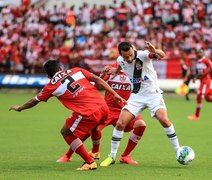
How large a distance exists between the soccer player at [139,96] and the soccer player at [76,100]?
0.75m

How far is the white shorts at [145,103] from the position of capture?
12.6 meters

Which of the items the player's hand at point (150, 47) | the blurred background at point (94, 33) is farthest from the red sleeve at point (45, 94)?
the blurred background at point (94, 33)

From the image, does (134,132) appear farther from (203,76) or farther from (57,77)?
(203,76)

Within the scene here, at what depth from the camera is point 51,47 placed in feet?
120

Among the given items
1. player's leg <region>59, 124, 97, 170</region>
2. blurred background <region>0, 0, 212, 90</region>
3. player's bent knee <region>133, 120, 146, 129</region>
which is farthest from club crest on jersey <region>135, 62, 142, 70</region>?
blurred background <region>0, 0, 212, 90</region>

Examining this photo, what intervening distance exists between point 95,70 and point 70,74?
22.2 meters

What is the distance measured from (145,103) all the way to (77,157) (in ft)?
6.47

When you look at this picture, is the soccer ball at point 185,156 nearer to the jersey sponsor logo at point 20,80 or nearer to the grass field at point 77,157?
the grass field at point 77,157

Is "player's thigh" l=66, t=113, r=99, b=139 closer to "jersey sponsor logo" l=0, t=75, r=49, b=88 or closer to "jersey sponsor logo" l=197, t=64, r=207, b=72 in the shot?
"jersey sponsor logo" l=197, t=64, r=207, b=72

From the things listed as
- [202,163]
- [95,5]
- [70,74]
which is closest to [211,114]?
[202,163]

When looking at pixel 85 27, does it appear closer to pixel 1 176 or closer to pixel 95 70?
pixel 95 70

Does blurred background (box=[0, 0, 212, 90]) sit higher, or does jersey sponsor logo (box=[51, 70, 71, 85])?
jersey sponsor logo (box=[51, 70, 71, 85])

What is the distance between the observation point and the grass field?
37.4 feet

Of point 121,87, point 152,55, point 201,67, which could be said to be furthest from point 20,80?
point 152,55
